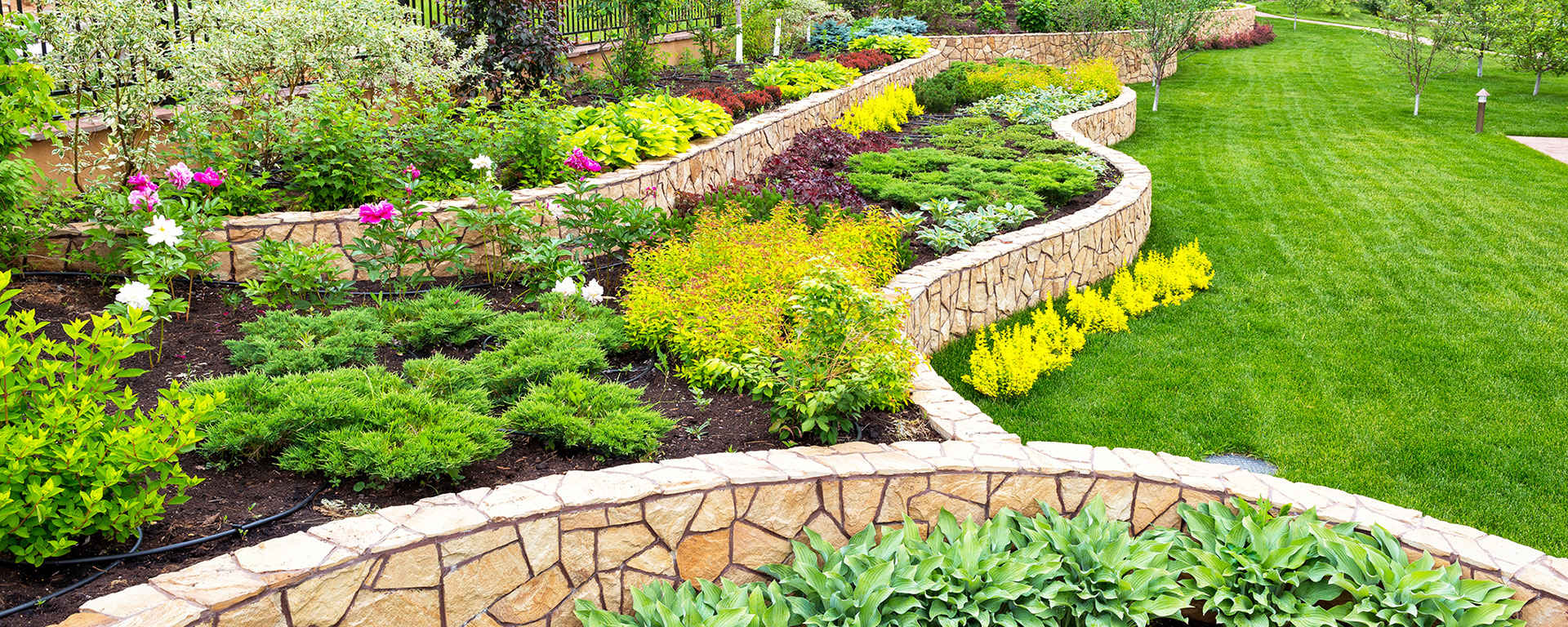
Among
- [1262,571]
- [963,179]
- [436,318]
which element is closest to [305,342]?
[436,318]

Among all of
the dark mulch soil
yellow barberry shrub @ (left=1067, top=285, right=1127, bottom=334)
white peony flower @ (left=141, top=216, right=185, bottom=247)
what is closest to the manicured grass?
yellow barberry shrub @ (left=1067, top=285, right=1127, bottom=334)

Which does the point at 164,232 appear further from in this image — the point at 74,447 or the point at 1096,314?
the point at 1096,314

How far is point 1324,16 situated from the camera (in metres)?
37.7

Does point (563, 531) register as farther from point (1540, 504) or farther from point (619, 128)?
point (619, 128)

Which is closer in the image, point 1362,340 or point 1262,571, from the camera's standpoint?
point 1262,571

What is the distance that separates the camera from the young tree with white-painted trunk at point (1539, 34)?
16.3 metres

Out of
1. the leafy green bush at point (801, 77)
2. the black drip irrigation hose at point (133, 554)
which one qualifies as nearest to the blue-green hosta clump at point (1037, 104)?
the leafy green bush at point (801, 77)

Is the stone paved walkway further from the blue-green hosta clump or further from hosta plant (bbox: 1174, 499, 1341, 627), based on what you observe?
hosta plant (bbox: 1174, 499, 1341, 627)

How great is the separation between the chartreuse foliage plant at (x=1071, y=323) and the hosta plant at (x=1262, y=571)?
6.82ft

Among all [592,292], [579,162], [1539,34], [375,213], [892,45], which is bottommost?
[592,292]

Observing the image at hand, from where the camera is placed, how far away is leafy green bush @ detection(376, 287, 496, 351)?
4656 millimetres

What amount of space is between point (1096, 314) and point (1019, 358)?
4.42ft

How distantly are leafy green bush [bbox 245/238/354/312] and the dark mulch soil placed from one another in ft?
0.61

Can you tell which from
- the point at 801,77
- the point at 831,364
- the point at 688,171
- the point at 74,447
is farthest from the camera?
the point at 801,77
